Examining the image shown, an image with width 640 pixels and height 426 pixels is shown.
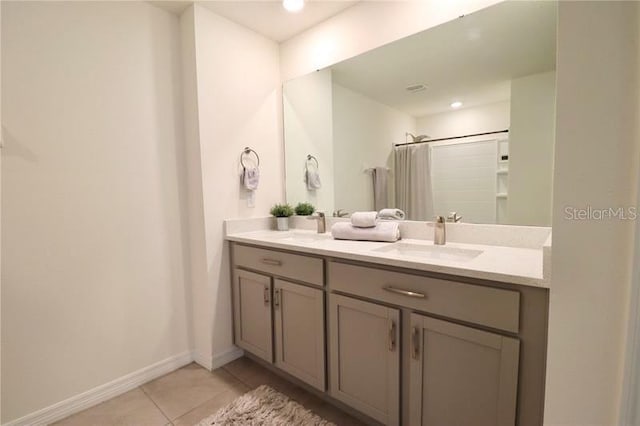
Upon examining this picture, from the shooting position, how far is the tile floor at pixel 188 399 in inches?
58.6

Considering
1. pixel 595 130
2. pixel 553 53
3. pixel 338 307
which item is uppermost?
pixel 553 53

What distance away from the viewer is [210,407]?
157 centimetres

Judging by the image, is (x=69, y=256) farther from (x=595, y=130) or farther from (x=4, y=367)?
(x=595, y=130)

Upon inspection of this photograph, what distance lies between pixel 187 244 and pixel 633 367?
6.96 feet

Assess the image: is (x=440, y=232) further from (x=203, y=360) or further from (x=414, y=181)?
(x=203, y=360)

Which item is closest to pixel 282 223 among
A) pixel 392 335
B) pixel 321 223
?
pixel 321 223

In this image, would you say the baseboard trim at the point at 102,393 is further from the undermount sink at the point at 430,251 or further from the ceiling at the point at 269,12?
the ceiling at the point at 269,12

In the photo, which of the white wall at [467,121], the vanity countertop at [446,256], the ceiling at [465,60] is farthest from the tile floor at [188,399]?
the ceiling at [465,60]

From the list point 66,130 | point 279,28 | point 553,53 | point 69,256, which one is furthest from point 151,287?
point 553,53

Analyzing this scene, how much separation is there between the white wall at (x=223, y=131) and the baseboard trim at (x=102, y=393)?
18 centimetres

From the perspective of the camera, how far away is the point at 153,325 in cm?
183

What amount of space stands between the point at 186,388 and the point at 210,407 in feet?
0.87

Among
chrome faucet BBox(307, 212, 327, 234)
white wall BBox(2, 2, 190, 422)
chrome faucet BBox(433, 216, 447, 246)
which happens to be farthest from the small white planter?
chrome faucet BBox(433, 216, 447, 246)

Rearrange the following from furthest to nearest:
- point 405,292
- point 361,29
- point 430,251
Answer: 1. point 361,29
2. point 430,251
3. point 405,292
